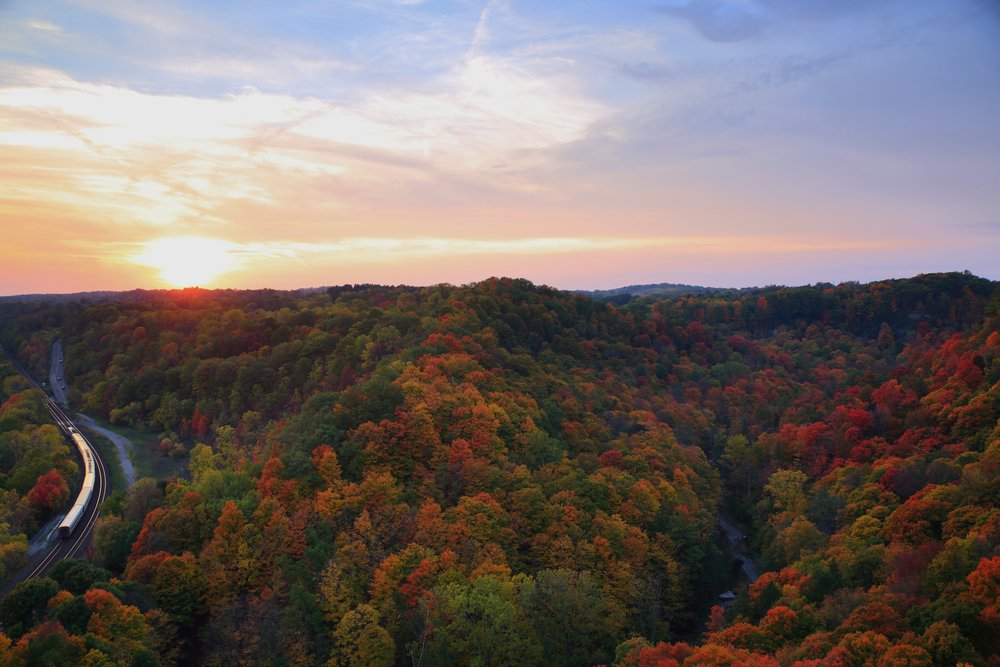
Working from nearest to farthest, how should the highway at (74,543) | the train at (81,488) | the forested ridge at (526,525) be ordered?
the forested ridge at (526,525) → the highway at (74,543) → the train at (81,488)

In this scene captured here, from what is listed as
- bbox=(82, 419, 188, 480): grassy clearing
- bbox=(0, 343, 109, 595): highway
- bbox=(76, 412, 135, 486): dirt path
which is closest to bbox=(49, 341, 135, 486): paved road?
bbox=(76, 412, 135, 486): dirt path

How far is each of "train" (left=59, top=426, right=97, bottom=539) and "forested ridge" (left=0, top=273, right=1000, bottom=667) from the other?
18.0 ft

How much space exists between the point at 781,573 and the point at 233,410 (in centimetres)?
8873

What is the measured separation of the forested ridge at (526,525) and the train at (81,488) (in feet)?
18.0

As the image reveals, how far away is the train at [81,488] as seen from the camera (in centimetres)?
6344

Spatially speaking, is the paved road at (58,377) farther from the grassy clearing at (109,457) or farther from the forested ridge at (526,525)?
the forested ridge at (526,525)

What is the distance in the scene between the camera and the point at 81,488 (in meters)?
77.4

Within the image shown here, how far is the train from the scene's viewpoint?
63438 mm

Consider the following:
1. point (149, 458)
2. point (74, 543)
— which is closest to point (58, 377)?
point (149, 458)

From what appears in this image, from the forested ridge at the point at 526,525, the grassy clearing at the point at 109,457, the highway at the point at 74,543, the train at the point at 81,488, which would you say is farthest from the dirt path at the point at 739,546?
the grassy clearing at the point at 109,457

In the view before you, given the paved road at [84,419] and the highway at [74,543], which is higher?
the paved road at [84,419]

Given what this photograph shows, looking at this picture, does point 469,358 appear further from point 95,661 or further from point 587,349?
point 95,661

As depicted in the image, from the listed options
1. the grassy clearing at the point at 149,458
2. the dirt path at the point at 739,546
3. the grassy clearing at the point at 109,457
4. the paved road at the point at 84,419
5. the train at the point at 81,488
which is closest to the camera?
the train at the point at 81,488

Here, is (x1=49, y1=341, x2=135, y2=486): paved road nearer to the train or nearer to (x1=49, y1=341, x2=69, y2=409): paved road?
(x1=49, y1=341, x2=69, y2=409): paved road
